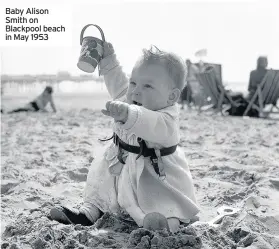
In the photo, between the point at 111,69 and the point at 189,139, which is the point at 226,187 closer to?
the point at 111,69

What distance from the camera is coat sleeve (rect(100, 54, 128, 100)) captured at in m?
1.95

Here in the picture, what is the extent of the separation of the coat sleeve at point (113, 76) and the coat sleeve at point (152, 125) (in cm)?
38

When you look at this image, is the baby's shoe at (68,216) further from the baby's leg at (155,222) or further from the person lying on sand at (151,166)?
the baby's leg at (155,222)

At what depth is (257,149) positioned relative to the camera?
11.5 ft

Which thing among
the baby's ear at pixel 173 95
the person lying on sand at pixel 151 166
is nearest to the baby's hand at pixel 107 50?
the person lying on sand at pixel 151 166

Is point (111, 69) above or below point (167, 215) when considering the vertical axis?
above

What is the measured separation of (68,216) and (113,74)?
749 mm

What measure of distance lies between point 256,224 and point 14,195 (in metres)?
1.34

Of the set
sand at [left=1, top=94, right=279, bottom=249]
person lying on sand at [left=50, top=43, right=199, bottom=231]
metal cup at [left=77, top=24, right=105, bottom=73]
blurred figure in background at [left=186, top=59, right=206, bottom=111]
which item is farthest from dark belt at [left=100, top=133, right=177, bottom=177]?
blurred figure in background at [left=186, top=59, right=206, bottom=111]

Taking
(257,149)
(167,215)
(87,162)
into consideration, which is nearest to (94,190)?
(167,215)

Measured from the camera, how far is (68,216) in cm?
169

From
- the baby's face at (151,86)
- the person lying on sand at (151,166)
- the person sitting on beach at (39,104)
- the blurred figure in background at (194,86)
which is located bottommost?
the person sitting on beach at (39,104)

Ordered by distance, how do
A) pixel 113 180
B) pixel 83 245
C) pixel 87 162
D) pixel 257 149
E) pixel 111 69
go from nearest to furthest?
1. pixel 83 245
2. pixel 113 180
3. pixel 111 69
4. pixel 87 162
5. pixel 257 149

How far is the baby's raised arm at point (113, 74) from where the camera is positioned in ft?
6.40
